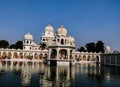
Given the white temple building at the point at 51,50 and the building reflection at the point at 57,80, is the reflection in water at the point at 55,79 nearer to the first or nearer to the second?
the building reflection at the point at 57,80

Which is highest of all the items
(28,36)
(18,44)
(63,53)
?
(28,36)

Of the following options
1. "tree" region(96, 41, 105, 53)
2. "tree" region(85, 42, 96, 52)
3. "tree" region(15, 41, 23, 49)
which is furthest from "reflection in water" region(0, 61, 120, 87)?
"tree" region(15, 41, 23, 49)

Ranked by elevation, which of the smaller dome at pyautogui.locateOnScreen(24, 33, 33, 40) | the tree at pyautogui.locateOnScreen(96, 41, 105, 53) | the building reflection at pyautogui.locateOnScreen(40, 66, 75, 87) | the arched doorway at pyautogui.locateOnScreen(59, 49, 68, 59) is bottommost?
the building reflection at pyautogui.locateOnScreen(40, 66, 75, 87)

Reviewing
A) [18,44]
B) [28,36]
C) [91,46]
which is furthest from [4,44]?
[91,46]

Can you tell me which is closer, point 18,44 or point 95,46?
point 95,46

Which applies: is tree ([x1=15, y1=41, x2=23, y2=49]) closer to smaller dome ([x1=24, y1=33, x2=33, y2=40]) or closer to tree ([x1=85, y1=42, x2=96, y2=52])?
smaller dome ([x1=24, y1=33, x2=33, y2=40])

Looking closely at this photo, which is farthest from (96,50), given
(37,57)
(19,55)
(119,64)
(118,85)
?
(118,85)

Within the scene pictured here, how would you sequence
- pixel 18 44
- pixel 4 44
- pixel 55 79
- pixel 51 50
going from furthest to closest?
pixel 18 44
pixel 4 44
pixel 51 50
pixel 55 79

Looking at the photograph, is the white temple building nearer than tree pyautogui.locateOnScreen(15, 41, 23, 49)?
Yes

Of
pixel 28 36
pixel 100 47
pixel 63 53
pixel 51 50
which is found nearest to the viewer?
pixel 51 50

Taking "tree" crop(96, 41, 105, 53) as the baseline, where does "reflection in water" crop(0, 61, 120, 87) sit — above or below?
below

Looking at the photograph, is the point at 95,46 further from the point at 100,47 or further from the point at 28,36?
the point at 28,36

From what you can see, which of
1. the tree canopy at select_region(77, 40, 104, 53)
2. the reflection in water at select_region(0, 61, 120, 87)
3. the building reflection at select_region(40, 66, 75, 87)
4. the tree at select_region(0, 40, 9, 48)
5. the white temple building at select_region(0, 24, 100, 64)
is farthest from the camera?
the tree at select_region(0, 40, 9, 48)

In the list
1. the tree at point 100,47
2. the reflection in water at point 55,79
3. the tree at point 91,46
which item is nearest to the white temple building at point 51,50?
the tree at point 100,47
